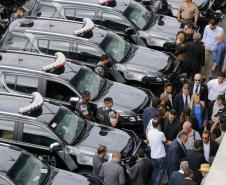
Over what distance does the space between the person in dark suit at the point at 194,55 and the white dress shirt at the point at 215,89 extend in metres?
1.62

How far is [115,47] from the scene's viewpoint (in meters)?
17.5

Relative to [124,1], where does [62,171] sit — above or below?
below

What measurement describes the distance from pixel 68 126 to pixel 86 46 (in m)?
3.31

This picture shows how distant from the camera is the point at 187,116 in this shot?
1452 cm

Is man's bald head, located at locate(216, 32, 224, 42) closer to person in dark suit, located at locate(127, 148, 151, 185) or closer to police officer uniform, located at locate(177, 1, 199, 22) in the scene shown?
police officer uniform, located at locate(177, 1, 199, 22)

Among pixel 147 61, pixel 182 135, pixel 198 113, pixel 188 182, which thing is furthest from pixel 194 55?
pixel 188 182

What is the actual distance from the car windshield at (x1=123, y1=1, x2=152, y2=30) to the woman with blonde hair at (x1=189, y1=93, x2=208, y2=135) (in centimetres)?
475

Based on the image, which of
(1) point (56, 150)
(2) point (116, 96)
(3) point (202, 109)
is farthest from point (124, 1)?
(1) point (56, 150)

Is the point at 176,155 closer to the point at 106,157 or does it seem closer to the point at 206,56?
the point at 106,157

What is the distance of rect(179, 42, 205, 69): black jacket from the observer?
17.3 metres

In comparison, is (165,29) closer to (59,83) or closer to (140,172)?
(59,83)

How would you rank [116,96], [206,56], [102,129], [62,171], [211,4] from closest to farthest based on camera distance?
[62,171], [102,129], [116,96], [206,56], [211,4]

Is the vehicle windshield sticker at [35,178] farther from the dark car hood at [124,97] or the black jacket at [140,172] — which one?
the dark car hood at [124,97]

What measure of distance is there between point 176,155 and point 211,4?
32.0 ft
